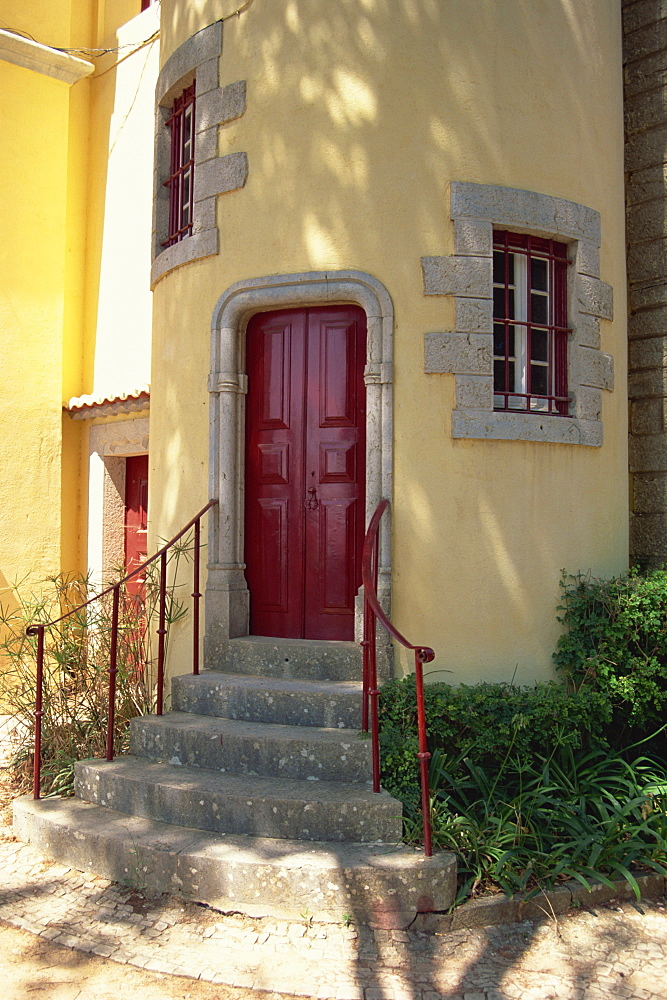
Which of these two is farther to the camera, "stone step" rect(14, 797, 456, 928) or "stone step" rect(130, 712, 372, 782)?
"stone step" rect(130, 712, 372, 782)

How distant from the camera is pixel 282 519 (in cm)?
597

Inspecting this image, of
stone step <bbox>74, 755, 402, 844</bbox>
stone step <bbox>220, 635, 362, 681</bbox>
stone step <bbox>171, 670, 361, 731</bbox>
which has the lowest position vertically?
stone step <bbox>74, 755, 402, 844</bbox>

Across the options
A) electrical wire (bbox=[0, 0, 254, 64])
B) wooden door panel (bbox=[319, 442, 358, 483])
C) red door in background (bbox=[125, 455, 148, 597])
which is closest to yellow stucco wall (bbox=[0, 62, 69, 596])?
electrical wire (bbox=[0, 0, 254, 64])

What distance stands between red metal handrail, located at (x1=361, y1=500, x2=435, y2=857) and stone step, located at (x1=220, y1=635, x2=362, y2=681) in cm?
47

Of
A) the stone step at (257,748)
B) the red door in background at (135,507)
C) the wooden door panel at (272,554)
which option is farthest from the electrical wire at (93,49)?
the stone step at (257,748)

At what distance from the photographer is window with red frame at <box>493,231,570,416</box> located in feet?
18.9

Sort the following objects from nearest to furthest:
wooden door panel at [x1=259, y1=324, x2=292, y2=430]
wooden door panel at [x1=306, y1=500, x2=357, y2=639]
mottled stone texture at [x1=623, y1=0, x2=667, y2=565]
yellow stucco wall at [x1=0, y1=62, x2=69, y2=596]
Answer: wooden door panel at [x1=306, y1=500, x2=357, y2=639], wooden door panel at [x1=259, y1=324, x2=292, y2=430], mottled stone texture at [x1=623, y1=0, x2=667, y2=565], yellow stucco wall at [x1=0, y1=62, x2=69, y2=596]

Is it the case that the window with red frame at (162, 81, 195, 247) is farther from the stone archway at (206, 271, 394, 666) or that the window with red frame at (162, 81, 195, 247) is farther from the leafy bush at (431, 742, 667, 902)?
the leafy bush at (431, 742, 667, 902)

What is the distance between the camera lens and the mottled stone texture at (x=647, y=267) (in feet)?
20.7

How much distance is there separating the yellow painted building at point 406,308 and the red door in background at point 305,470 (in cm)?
2

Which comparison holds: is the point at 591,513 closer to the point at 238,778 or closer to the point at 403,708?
the point at 403,708

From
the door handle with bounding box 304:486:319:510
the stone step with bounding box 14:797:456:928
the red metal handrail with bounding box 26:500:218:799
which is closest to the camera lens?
the stone step with bounding box 14:797:456:928

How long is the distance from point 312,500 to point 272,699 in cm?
139

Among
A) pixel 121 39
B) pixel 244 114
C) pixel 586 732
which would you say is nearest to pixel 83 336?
pixel 121 39
